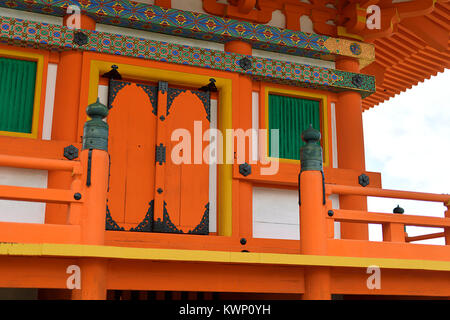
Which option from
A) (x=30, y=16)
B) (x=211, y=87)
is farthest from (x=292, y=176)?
(x=30, y=16)

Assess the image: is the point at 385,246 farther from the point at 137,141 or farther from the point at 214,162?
the point at 137,141

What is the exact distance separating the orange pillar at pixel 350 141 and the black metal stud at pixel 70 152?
3.23 meters

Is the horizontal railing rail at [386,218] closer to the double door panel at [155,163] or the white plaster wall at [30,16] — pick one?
the double door panel at [155,163]

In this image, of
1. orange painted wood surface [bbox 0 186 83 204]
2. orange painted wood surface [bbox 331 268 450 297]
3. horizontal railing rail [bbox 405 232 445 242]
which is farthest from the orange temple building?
horizontal railing rail [bbox 405 232 445 242]

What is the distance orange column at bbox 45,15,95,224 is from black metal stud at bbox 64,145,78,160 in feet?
0.22

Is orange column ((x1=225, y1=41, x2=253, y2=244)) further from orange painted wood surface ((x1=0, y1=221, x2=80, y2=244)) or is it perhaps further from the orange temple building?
orange painted wood surface ((x1=0, y1=221, x2=80, y2=244))

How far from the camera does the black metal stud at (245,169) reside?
21.7ft

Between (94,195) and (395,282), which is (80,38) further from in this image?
(395,282)

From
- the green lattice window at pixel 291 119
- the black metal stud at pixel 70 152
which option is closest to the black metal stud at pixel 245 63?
the green lattice window at pixel 291 119

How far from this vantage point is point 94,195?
4242mm

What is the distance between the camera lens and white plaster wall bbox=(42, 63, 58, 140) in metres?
6.26

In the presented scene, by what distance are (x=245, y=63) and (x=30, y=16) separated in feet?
8.28

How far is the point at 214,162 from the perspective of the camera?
6.77m
